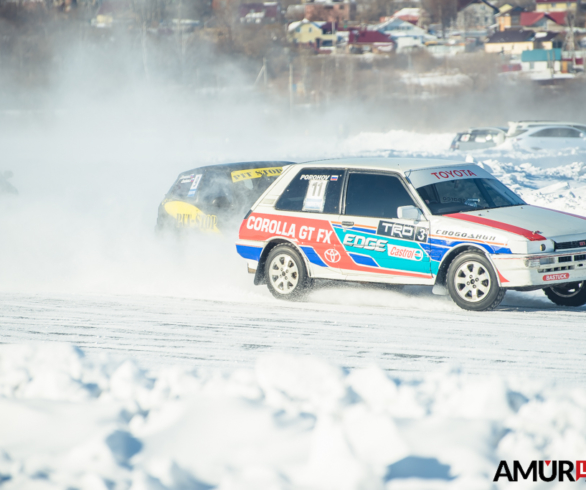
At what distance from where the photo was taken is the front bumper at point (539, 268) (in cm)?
719

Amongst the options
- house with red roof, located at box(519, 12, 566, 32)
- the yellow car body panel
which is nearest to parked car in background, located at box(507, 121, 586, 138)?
the yellow car body panel

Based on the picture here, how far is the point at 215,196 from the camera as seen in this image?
10.7 metres

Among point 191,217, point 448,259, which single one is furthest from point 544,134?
point 448,259

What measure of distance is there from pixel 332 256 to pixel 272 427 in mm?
4259

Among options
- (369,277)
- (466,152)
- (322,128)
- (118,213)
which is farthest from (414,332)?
(322,128)

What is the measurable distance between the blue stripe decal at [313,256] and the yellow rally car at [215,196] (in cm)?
219

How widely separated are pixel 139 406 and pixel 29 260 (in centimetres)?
870

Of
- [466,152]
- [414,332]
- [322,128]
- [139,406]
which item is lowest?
[322,128]

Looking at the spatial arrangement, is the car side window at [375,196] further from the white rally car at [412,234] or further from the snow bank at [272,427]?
the snow bank at [272,427]

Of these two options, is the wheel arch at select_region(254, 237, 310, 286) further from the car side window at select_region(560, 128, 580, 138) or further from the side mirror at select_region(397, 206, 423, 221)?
the car side window at select_region(560, 128, 580, 138)

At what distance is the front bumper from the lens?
7191 mm

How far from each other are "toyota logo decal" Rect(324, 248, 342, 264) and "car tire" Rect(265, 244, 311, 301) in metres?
0.34

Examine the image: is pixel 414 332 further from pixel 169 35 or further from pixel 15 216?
pixel 169 35

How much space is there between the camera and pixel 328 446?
3793mm
